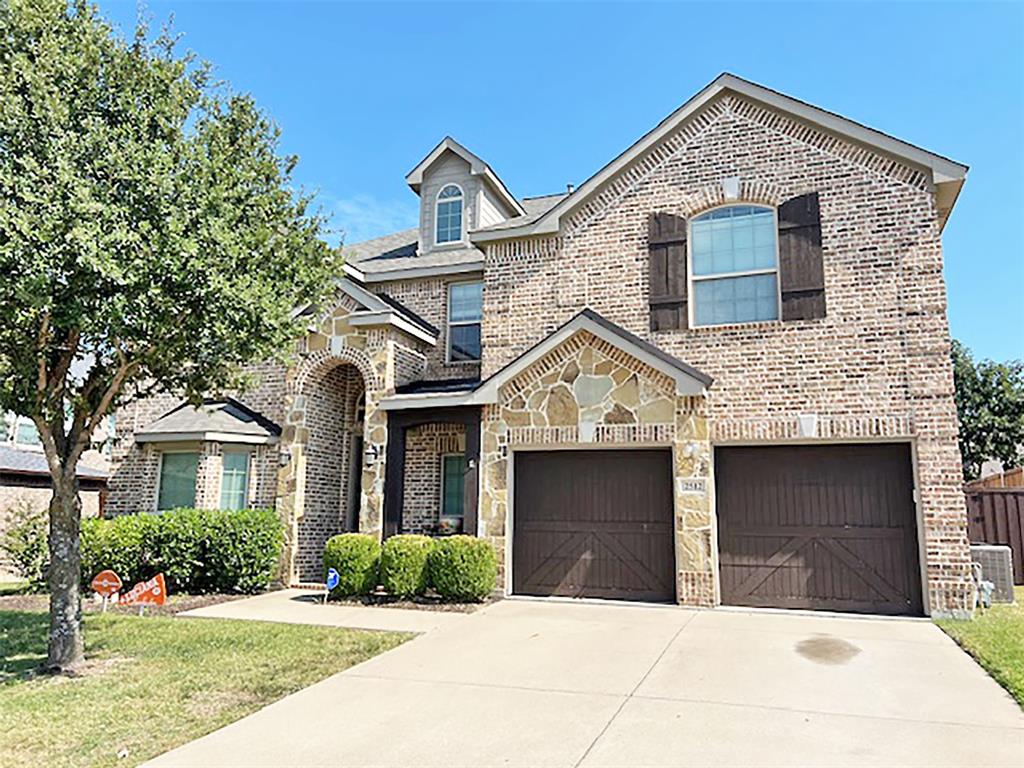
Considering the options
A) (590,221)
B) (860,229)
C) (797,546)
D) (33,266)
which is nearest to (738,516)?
(797,546)

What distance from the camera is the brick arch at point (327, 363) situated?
13781 mm

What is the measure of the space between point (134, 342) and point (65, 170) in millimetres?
1712

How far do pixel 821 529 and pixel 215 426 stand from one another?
1113cm

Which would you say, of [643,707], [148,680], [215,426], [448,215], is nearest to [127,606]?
[215,426]

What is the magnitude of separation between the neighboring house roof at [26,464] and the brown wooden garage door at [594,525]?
40.2 feet

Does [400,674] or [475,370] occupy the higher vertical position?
[475,370]

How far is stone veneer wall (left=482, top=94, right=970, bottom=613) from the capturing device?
10312 mm

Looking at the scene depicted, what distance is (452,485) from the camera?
46.9ft

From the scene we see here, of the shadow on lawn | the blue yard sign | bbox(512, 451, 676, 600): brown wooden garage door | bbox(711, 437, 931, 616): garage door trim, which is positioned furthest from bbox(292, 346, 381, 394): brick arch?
bbox(711, 437, 931, 616): garage door trim

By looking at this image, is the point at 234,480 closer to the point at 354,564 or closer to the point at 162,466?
the point at 162,466

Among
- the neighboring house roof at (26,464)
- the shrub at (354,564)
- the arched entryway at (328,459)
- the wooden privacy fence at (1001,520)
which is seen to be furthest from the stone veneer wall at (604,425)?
the neighboring house roof at (26,464)

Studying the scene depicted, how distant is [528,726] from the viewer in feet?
18.0

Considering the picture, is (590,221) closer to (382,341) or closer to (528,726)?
(382,341)

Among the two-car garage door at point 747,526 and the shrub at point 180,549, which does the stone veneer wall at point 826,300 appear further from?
the shrub at point 180,549
